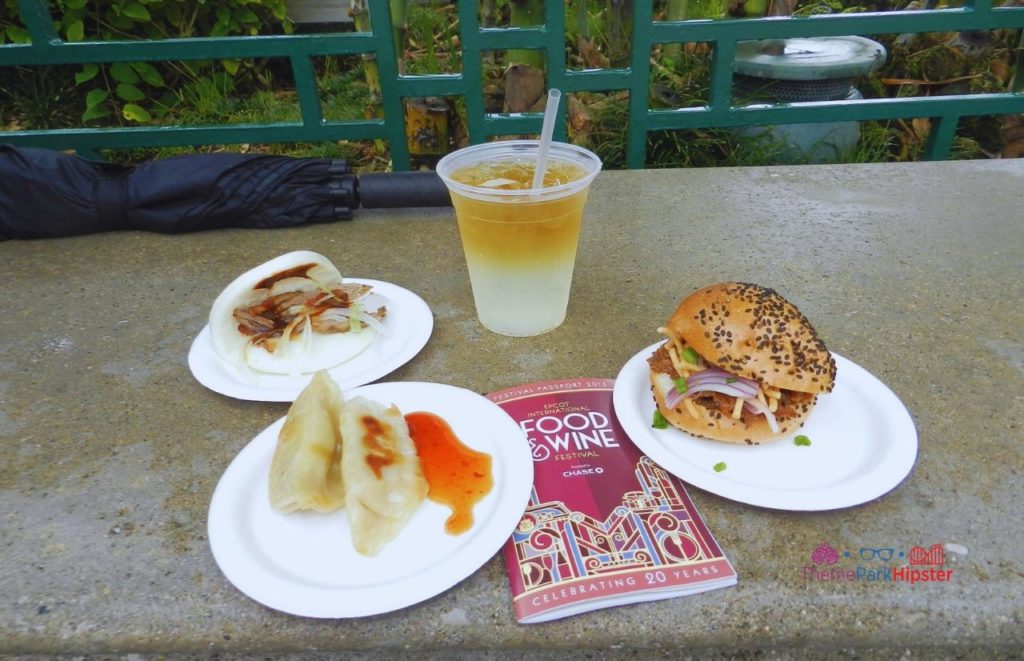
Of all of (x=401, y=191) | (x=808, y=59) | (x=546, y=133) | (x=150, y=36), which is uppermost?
(x=546, y=133)

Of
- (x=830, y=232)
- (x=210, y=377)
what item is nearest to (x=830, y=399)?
(x=830, y=232)

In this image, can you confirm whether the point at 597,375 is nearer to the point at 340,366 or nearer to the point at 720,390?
the point at 720,390

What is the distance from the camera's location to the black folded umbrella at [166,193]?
215 cm

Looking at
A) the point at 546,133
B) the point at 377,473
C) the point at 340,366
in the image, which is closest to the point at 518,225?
the point at 546,133

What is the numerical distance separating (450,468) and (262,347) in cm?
58

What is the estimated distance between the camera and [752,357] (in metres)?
1.29

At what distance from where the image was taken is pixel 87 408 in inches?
57.6

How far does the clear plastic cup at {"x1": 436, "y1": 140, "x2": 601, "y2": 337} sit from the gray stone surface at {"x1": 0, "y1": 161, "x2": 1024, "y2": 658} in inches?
3.5

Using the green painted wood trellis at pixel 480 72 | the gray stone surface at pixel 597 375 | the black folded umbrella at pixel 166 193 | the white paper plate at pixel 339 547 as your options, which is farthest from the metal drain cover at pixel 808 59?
the white paper plate at pixel 339 547

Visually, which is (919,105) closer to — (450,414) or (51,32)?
(450,414)

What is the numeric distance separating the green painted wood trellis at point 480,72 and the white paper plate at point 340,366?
1.29 metres

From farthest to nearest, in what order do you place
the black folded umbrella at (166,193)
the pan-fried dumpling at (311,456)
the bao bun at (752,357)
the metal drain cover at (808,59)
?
the metal drain cover at (808,59) < the black folded umbrella at (166,193) < the bao bun at (752,357) < the pan-fried dumpling at (311,456)

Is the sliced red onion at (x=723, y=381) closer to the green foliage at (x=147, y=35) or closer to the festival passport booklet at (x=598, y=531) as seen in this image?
the festival passport booklet at (x=598, y=531)

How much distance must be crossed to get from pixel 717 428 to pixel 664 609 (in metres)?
0.37
